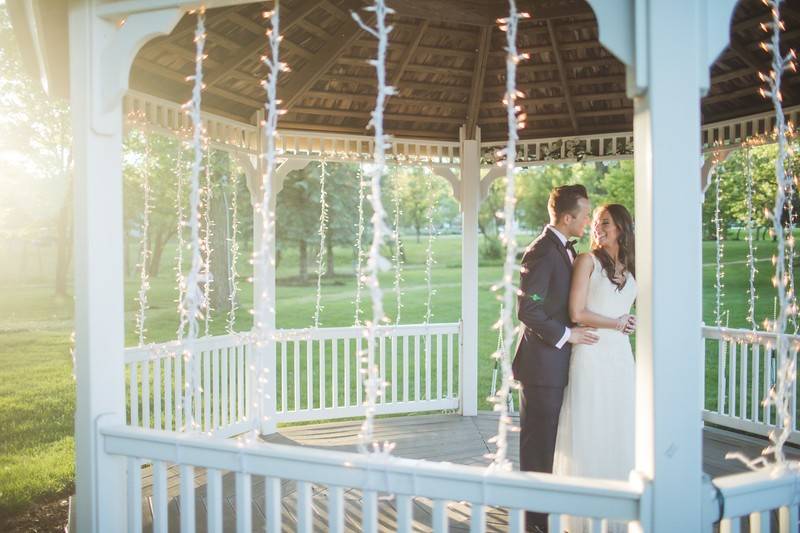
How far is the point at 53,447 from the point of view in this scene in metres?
7.28

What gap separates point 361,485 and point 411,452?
2.71m

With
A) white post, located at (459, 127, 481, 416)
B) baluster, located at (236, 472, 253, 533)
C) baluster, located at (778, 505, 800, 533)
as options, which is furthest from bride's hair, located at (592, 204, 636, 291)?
white post, located at (459, 127, 481, 416)

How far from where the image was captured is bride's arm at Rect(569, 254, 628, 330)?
3.14 metres

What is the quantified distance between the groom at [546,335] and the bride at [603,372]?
0.06m

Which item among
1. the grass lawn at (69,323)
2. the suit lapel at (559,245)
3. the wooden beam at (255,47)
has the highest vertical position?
the wooden beam at (255,47)

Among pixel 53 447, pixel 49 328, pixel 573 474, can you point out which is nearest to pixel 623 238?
pixel 573 474

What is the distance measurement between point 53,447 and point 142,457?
5.82 meters

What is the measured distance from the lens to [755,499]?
2.06m

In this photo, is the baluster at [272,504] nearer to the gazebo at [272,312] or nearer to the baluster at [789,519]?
the gazebo at [272,312]

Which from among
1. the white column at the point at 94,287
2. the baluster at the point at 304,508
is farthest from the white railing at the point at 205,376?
the baluster at the point at 304,508

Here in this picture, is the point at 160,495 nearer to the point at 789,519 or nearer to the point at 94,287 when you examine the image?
the point at 94,287

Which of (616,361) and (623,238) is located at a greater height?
(623,238)

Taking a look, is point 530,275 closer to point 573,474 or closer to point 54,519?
point 573,474

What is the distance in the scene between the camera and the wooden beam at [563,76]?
4.71 metres
